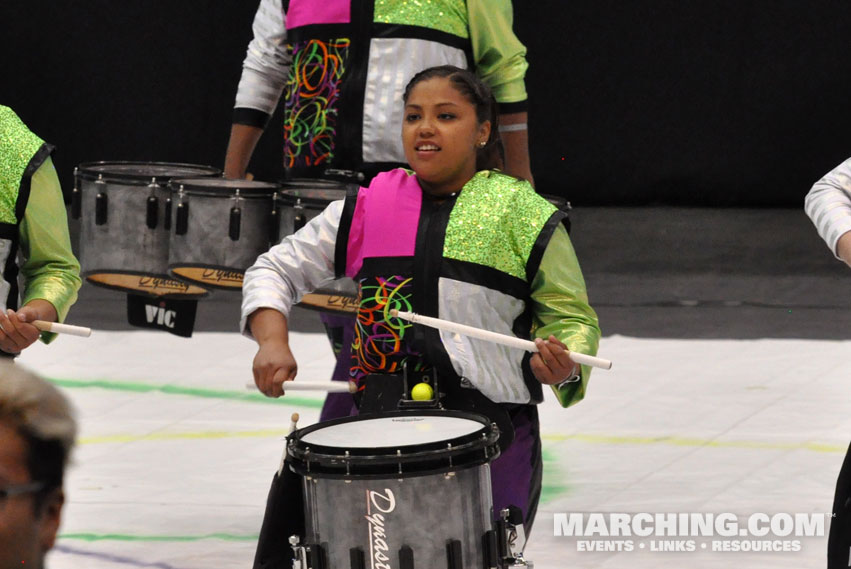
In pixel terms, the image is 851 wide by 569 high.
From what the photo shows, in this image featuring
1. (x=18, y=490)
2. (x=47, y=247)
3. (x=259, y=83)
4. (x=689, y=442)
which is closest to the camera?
(x=18, y=490)

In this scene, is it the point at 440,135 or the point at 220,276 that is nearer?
the point at 440,135

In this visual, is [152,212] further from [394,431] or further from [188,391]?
[188,391]

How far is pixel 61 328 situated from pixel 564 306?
1089mm

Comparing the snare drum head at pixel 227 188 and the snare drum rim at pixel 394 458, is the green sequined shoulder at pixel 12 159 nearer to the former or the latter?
the snare drum head at pixel 227 188

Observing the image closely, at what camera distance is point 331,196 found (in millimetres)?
4660

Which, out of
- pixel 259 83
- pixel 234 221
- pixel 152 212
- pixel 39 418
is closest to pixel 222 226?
pixel 234 221

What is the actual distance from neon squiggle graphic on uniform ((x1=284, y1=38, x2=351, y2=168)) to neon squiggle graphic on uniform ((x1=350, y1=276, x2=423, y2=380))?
114 centimetres

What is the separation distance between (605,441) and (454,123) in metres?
2.63

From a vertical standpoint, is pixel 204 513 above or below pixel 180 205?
below

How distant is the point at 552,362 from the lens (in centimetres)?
354

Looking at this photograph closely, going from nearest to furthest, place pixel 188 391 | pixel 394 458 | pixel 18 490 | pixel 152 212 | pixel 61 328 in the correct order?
pixel 18 490 → pixel 394 458 → pixel 61 328 → pixel 152 212 → pixel 188 391

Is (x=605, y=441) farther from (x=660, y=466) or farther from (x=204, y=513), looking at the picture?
A: (x=204, y=513)

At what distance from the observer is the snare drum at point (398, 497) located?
3238 mm

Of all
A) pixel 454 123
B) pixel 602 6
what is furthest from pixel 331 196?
pixel 602 6
